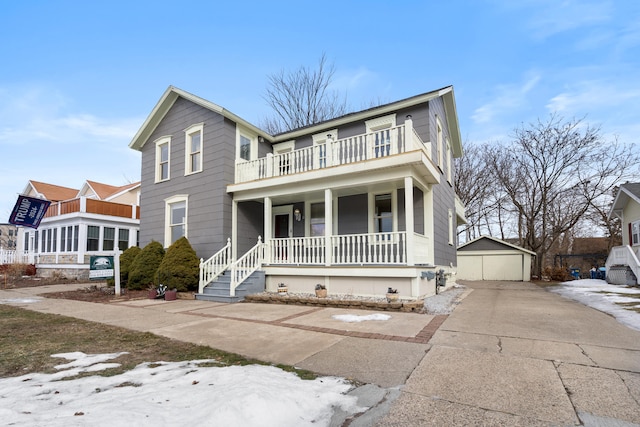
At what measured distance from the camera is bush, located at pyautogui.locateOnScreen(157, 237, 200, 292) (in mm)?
Result: 10531

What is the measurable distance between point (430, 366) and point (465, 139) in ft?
91.8

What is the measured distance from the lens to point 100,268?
36.7 feet

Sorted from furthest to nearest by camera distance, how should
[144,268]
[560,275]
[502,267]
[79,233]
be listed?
[502,267] < [560,275] < [79,233] < [144,268]

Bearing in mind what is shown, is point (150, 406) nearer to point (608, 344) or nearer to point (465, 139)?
point (608, 344)

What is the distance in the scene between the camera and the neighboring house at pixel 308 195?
9.29 meters

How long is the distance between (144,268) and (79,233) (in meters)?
8.96

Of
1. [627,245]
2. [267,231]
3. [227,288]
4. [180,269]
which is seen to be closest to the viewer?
[227,288]

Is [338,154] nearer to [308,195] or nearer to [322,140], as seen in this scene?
[308,195]

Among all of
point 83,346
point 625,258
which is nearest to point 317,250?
point 83,346

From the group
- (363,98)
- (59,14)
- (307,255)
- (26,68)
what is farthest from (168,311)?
(363,98)

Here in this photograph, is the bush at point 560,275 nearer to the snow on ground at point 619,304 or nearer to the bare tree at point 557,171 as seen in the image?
the bare tree at point 557,171

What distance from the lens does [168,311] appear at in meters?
8.01

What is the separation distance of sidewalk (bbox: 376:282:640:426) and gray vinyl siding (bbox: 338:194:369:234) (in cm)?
571

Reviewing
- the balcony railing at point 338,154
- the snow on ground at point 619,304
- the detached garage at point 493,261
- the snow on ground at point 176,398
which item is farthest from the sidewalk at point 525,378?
the detached garage at point 493,261
